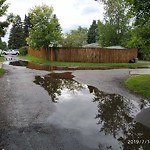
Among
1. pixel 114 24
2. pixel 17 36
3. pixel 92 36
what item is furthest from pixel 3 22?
pixel 92 36

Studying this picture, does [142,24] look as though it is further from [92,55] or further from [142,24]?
[92,55]

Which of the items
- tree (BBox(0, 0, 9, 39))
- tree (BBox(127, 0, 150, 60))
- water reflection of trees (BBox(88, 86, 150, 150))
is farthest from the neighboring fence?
water reflection of trees (BBox(88, 86, 150, 150))

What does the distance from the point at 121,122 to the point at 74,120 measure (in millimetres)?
1380

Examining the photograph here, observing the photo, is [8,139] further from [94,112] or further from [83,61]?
[83,61]

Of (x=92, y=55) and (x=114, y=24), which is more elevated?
(x=114, y=24)

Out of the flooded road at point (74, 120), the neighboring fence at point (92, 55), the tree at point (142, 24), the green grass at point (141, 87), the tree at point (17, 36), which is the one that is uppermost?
the tree at point (17, 36)

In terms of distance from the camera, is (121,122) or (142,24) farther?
(142,24)

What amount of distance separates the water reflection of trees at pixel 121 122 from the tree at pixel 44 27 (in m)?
19.9

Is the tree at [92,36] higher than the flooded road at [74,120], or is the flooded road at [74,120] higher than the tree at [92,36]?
Result: the tree at [92,36]

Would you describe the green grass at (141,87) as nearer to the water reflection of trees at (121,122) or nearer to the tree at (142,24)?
the water reflection of trees at (121,122)

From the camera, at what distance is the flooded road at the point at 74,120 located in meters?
5.70

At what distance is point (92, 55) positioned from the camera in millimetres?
28641

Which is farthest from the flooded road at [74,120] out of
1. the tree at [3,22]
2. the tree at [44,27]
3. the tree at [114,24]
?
the tree at [114,24]

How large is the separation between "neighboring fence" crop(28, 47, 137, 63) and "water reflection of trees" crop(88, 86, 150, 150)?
60.2 feet
